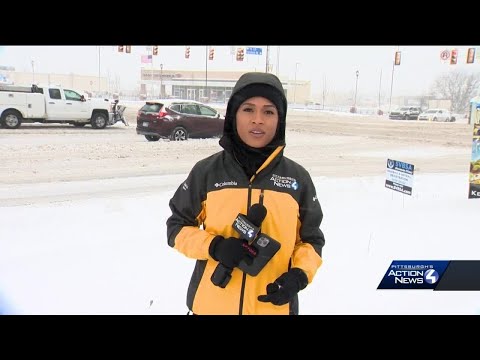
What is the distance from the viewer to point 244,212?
4.52 ft

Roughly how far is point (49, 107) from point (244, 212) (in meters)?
2.51

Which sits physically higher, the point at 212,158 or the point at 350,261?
the point at 212,158

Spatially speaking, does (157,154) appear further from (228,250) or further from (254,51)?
(228,250)

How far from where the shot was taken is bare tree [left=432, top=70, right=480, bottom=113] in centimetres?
255

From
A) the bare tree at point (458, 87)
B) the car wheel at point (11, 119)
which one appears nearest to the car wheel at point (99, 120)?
the car wheel at point (11, 119)

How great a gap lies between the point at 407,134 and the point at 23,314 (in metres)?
3.07

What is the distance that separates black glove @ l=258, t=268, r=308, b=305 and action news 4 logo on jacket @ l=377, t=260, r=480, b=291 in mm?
1168

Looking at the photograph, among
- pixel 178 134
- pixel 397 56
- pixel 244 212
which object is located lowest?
pixel 244 212

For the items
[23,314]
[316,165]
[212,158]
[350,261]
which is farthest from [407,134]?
[23,314]

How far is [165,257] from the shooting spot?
2.42 meters

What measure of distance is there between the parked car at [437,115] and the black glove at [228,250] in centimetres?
211

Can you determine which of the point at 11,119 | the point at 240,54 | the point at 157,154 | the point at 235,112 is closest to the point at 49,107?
the point at 11,119

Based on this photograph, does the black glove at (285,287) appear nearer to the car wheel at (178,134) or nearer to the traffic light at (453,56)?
the traffic light at (453,56)
